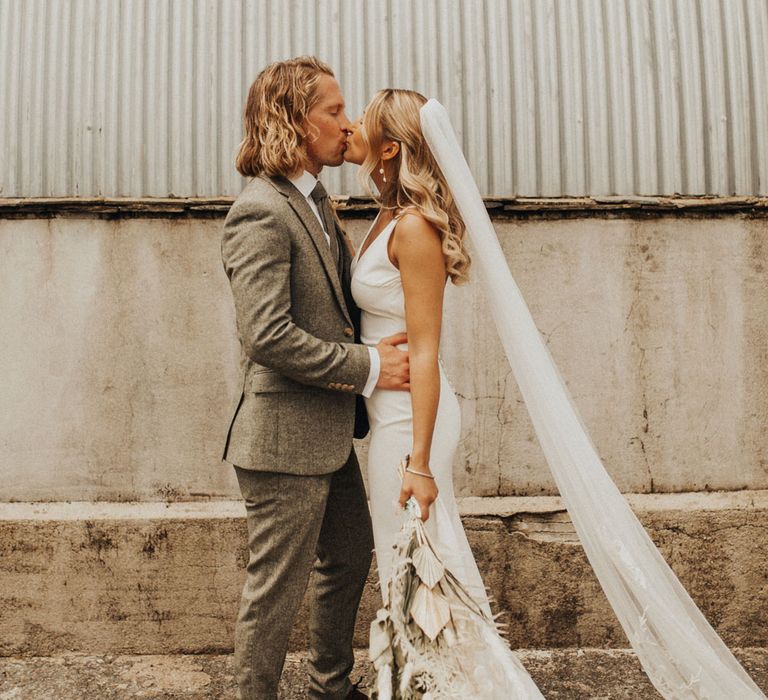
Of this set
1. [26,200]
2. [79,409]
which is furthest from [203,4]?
[79,409]

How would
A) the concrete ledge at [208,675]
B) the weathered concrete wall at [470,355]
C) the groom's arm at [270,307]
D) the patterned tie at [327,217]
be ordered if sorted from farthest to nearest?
the weathered concrete wall at [470,355], the concrete ledge at [208,675], the patterned tie at [327,217], the groom's arm at [270,307]

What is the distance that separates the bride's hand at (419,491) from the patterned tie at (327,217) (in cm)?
80

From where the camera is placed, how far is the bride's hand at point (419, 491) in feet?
8.01

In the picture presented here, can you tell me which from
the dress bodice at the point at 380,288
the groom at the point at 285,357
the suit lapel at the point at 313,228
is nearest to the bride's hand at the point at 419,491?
the groom at the point at 285,357

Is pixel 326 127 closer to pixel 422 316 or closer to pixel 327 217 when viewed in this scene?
pixel 327 217

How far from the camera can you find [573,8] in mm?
3926

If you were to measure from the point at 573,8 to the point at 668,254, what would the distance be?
1.34 metres

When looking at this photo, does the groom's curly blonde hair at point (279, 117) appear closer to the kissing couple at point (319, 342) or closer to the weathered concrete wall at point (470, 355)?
the kissing couple at point (319, 342)

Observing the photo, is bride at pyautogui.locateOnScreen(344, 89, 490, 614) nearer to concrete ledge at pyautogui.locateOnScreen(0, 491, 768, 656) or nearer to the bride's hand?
the bride's hand

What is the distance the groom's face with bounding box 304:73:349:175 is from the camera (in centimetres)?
268

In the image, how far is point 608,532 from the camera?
8.86 ft

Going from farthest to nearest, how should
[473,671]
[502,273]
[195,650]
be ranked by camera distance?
1. [195,650]
2. [502,273]
3. [473,671]

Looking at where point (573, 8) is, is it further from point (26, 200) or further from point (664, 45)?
point (26, 200)

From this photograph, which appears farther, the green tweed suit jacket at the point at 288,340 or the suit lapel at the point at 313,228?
the suit lapel at the point at 313,228
